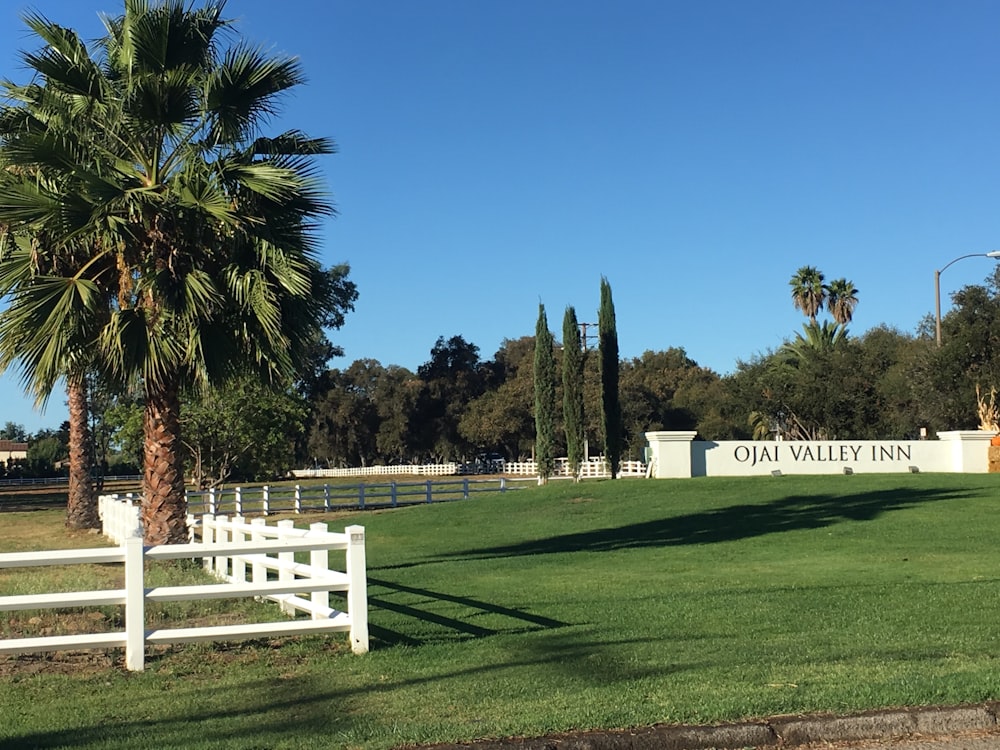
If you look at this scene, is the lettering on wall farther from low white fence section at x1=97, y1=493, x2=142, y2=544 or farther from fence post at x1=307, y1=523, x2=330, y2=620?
fence post at x1=307, y1=523, x2=330, y2=620

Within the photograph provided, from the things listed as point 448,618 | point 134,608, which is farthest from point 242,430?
point 134,608

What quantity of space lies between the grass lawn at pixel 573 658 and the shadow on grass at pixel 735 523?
1.96 m

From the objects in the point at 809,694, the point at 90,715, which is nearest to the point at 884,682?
the point at 809,694

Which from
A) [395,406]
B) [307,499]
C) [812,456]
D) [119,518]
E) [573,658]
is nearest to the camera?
[573,658]

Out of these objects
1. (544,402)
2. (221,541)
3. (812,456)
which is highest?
(544,402)

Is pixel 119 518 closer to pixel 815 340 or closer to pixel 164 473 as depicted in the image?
pixel 164 473

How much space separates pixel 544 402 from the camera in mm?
44156

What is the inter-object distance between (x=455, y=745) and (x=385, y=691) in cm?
167

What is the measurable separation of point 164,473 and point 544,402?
3012cm

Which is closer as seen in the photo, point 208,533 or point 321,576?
point 321,576

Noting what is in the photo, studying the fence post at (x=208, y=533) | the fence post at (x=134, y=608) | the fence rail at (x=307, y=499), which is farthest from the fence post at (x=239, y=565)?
the fence rail at (x=307, y=499)

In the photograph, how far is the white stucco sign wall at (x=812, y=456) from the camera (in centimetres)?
3647

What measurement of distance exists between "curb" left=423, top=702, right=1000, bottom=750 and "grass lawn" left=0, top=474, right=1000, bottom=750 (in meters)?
0.21

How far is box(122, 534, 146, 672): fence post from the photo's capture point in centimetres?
832
